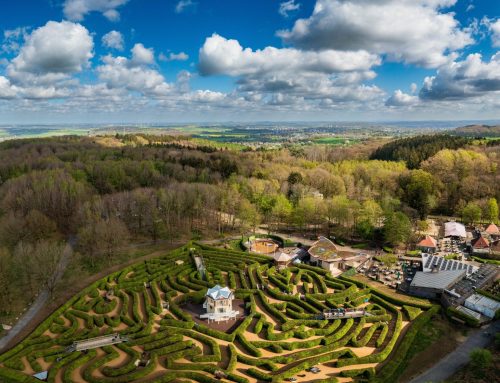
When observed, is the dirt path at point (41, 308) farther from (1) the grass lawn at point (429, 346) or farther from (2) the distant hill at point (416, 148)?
(2) the distant hill at point (416, 148)

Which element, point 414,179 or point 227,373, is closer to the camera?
point 227,373

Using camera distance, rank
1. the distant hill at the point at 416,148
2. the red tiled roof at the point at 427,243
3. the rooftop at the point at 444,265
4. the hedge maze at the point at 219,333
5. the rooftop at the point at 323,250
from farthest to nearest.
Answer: the distant hill at the point at 416,148, the red tiled roof at the point at 427,243, the rooftop at the point at 323,250, the rooftop at the point at 444,265, the hedge maze at the point at 219,333

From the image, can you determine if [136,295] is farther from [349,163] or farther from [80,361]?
[349,163]

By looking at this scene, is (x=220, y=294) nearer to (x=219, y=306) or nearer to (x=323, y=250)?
(x=219, y=306)

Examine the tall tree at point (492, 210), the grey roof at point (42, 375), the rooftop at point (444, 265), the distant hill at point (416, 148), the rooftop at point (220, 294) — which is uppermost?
the distant hill at point (416, 148)

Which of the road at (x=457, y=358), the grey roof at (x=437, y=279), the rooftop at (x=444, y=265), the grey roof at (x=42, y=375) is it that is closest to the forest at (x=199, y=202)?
the rooftop at (x=444, y=265)

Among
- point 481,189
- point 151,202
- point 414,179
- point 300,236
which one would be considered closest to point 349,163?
point 414,179

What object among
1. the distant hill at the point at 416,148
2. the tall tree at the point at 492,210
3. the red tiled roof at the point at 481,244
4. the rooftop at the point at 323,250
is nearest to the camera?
the rooftop at the point at 323,250
